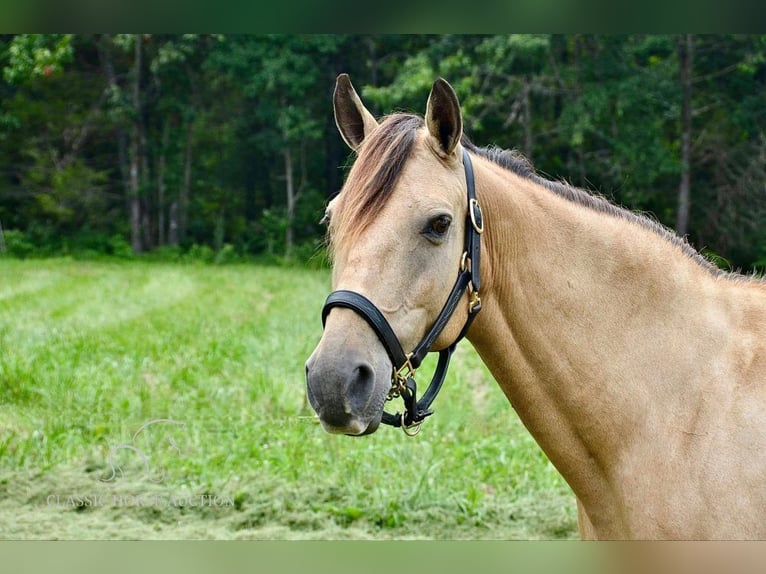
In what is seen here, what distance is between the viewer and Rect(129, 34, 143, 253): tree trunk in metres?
18.7

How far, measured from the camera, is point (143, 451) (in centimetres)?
550

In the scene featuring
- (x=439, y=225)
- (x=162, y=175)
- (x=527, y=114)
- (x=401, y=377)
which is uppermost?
(x=439, y=225)

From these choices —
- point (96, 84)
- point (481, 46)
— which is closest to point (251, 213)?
point (96, 84)

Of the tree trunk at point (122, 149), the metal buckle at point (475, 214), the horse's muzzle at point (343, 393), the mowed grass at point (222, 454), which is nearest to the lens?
the horse's muzzle at point (343, 393)

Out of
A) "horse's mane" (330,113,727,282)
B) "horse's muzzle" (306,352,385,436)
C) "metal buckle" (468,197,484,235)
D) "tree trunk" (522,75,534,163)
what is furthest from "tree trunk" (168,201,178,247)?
"horse's muzzle" (306,352,385,436)

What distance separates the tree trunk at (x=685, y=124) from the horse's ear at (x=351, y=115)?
15.1 m

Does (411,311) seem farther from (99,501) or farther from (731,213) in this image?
(731,213)

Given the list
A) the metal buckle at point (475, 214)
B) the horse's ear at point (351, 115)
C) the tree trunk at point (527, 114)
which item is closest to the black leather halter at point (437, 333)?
the metal buckle at point (475, 214)

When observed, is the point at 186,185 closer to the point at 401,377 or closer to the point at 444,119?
the point at 444,119

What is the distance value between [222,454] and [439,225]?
3999mm

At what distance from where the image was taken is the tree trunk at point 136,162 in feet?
61.3

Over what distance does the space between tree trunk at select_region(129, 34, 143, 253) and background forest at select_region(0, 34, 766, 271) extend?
57 mm

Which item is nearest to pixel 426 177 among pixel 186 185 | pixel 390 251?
pixel 390 251

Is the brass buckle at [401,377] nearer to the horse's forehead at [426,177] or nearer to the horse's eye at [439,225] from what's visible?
the horse's eye at [439,225]
